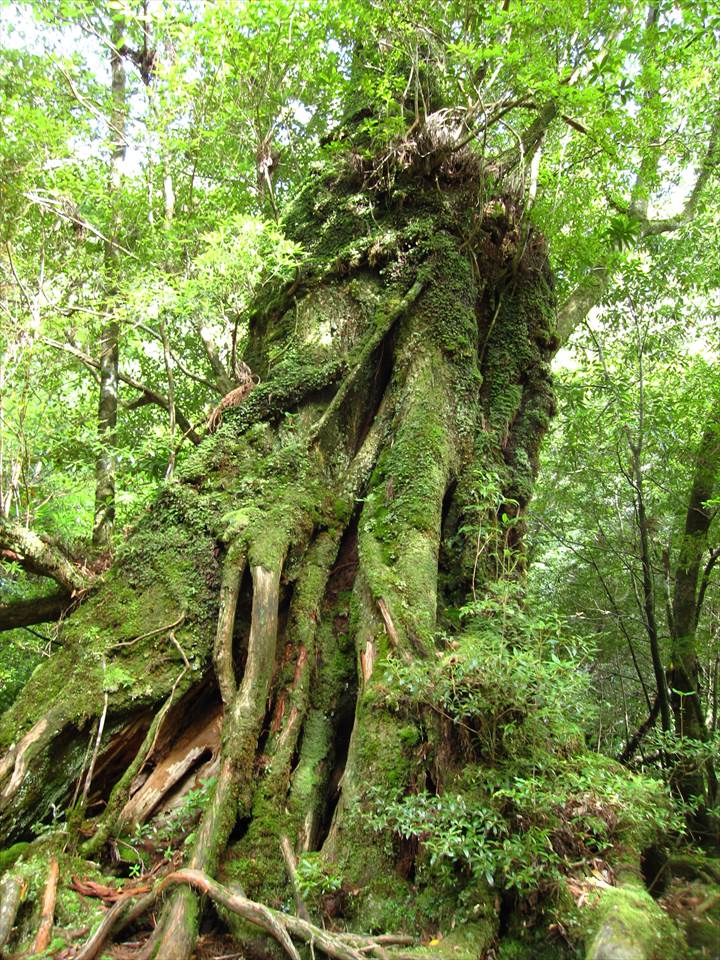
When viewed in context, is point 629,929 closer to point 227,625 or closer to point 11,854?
point 227,625

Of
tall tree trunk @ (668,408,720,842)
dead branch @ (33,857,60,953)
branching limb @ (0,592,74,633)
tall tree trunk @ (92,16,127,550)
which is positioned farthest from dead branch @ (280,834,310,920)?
tall tree trunk @ (668,408,720,842)

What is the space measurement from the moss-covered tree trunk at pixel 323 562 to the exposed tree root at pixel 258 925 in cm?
12

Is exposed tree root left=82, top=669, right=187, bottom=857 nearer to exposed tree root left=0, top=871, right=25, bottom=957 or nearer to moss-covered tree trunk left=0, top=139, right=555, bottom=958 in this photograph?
moss-covered tree trunk left=0, top=139, right=555, bottom=958

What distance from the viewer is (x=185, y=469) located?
16.8 feet

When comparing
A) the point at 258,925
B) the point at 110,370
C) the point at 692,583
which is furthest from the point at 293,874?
the point at 692,583

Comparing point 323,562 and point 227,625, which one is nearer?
point 227,625

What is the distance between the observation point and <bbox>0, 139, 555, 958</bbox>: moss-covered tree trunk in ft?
11.8

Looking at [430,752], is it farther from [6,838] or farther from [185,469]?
[185,469]

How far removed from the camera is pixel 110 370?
8.39 meters

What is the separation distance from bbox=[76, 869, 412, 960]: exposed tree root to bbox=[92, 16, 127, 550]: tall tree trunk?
431 centimetres

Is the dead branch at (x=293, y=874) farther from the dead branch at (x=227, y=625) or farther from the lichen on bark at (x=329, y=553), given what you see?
the dead branch at (x=227, y=625)

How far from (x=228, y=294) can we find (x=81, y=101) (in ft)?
10.2

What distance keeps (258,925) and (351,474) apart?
3271 millimetres

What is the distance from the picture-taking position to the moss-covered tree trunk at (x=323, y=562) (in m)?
3.60
